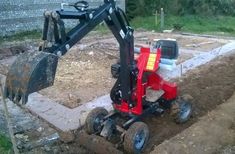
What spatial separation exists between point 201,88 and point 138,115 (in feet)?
10.4

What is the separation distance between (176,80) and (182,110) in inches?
112

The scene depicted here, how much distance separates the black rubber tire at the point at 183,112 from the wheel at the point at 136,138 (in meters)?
1.06

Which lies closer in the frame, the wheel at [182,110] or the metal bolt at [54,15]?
the metal bolt at [54,15]

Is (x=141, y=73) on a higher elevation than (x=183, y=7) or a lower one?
higher

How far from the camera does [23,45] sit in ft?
46.4

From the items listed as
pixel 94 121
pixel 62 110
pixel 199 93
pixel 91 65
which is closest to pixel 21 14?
pixel 91 65

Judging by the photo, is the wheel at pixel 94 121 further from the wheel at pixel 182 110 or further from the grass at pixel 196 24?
the grass at pixel 196 24

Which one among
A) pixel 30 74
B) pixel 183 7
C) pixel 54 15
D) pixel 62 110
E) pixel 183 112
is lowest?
pixel 62 110

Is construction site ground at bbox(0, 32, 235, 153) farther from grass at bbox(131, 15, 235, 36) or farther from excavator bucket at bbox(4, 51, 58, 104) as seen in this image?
grass at bbox(131, 15, 235, 36)

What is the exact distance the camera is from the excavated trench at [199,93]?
6.46m

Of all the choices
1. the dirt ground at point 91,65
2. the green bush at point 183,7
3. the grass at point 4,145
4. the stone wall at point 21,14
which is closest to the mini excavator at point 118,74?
the grass at point 4,145

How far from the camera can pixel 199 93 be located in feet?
28.1

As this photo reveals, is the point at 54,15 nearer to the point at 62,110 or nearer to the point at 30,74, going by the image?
the point at 30,74

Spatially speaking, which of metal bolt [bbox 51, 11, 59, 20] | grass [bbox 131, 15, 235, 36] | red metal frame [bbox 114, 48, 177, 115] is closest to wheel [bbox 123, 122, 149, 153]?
red metal frame [bbox 114, 48, 177, 115]
